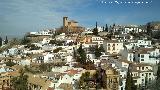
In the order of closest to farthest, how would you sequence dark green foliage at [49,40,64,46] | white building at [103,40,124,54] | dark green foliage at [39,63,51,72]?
dark green foliage at [39,63,51,72] < white building at [103,40,124,54] < dark green foliage at [49,40,64,46]

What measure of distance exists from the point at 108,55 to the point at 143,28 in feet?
62.8

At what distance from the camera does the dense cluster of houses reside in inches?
867

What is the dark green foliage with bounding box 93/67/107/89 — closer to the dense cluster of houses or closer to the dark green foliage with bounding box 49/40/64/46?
the dense cluster of houses

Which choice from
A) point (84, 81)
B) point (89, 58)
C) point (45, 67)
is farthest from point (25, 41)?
point (84, 81)

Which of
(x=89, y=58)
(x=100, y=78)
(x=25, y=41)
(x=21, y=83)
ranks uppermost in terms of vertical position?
(x=25, y=41)

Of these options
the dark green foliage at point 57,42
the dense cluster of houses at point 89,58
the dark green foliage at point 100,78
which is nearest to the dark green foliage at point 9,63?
the dense cluster of houses at point 89,58

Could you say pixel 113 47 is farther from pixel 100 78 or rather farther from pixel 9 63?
pixel 100 78

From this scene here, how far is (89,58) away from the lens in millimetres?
28938

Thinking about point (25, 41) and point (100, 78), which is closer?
point (100, 78)

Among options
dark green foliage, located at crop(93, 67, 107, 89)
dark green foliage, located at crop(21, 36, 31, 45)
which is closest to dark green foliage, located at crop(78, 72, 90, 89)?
Answer: dark green foliage, located at crop(93, 67, 107, 89)

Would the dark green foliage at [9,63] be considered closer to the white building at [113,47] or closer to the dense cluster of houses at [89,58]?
the dense cluster of houses at [89,58]

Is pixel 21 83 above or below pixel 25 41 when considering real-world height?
below

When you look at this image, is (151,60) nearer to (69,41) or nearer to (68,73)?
(68,73)

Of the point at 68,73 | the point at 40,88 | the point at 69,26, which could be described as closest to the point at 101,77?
the point at 68,73
